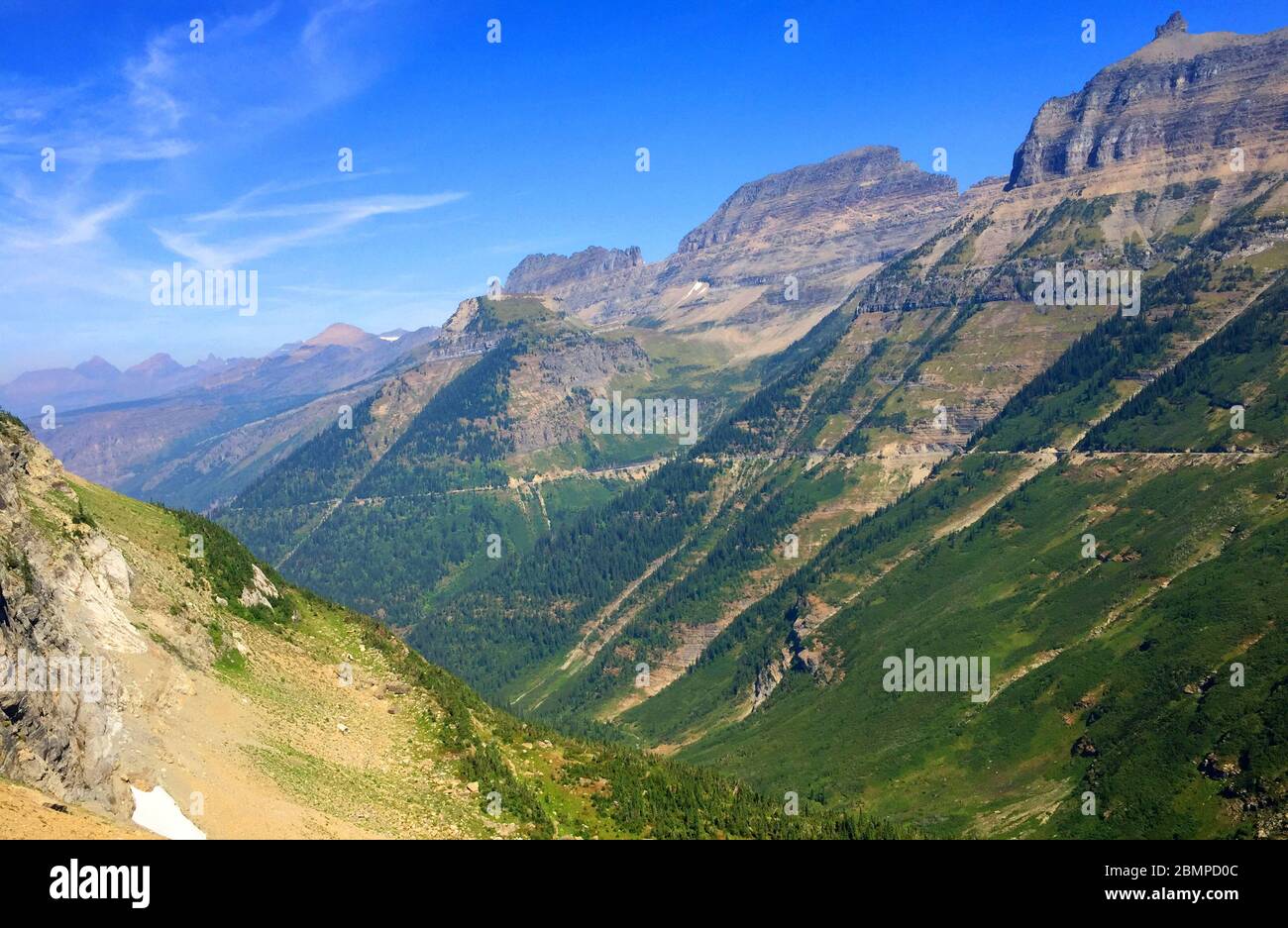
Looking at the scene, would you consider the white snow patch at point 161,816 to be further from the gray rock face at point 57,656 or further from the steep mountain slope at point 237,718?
the gray rock face at point 57,656

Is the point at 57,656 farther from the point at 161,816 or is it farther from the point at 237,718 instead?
the point at 237,718

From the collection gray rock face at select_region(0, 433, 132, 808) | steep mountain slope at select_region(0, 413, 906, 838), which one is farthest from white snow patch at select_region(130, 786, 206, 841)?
gray rock face at select_region(0, 433, 132, 808)

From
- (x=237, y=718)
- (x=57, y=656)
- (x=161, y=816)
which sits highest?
(x=57, y=656)

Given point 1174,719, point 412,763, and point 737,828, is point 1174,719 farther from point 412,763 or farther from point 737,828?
point 412,763

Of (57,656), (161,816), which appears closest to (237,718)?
(161,816)

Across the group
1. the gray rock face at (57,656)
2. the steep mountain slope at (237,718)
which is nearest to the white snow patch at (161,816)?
the steep mountain slope at (237,718)

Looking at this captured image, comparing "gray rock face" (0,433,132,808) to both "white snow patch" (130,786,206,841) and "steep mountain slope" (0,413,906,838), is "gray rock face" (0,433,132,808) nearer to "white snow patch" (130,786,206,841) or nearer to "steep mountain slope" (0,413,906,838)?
"steep mountain slope" (0,413,906,838)
